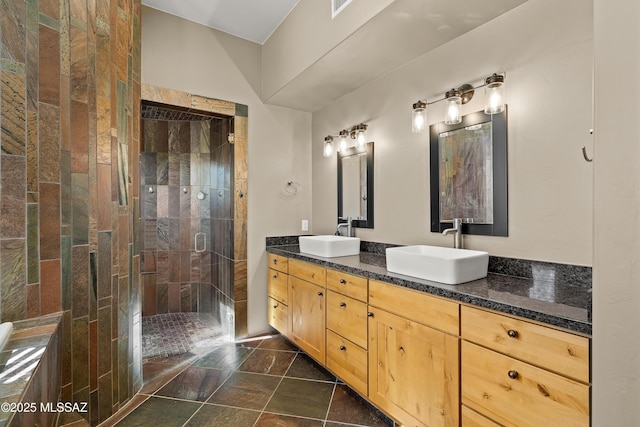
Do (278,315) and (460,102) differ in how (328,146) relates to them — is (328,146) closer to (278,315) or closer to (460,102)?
(460,102)

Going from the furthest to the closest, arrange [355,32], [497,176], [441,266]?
[355,32] < [497,176] < [441,266]

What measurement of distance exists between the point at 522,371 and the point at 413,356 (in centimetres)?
53

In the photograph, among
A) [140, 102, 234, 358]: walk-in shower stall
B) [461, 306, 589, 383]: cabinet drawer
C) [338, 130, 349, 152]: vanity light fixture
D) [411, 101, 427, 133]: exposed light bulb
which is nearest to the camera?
[461, 306, 589, 383]: cabinet drawer

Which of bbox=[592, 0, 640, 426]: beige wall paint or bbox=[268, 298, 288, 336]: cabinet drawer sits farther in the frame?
bbox=[268, 298, 288, 336]: cabinet drawer

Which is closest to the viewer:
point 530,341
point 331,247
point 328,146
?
point 530,341

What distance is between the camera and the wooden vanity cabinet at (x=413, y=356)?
144cm

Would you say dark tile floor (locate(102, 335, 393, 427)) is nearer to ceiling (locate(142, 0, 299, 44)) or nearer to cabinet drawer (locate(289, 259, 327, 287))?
cabinet drawer (locate(289, 259, 327, 287))

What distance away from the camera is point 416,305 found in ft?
5.26

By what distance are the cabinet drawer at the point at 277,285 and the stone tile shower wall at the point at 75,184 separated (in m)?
1.17

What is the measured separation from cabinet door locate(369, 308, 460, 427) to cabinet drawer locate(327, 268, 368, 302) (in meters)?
0.14

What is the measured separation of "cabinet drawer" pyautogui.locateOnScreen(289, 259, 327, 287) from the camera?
232cm

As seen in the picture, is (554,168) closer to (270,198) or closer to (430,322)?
(430,322)

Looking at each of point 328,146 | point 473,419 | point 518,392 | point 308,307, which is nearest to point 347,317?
point 308,307

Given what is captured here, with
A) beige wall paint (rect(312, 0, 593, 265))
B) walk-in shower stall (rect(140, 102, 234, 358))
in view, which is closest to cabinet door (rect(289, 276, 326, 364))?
beige wall paint (rect(312, 0, 593, 265))
